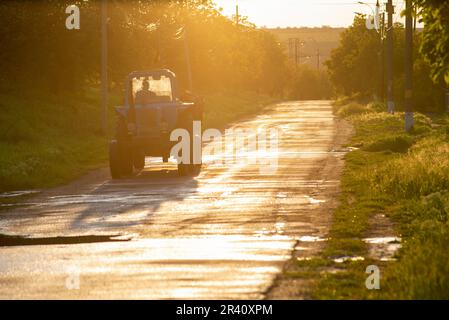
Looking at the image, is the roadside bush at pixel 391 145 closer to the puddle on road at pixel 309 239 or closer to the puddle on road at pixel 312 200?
the puddle on road at pixel 312 200

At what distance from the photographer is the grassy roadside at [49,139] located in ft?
88.5

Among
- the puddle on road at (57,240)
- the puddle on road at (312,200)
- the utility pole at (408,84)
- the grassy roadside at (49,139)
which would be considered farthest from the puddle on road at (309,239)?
the utility pole at (408,84)

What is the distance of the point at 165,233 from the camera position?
1579 centimetres

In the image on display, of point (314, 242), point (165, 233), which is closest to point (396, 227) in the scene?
point (314, 242)

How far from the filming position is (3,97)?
48781 millimetres

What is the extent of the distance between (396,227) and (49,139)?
26.8 meters

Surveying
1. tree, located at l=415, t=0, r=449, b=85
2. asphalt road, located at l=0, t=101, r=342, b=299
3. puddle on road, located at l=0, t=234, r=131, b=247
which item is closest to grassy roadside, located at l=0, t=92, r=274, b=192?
asphalt road, located at l=0, t=101, r=342, b=299

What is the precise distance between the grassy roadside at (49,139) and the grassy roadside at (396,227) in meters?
7.41

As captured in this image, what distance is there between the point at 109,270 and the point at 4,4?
37219 mm

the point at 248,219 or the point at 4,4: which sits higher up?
the point at 4,4

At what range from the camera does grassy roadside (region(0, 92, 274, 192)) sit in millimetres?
26984
